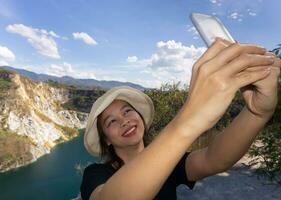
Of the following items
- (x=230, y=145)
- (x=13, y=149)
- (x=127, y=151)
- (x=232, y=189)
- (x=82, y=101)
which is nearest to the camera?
(x=230, y=145)

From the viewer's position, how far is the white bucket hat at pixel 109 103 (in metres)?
2.94

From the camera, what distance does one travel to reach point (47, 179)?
80.2 metres

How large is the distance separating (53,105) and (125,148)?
152 metres

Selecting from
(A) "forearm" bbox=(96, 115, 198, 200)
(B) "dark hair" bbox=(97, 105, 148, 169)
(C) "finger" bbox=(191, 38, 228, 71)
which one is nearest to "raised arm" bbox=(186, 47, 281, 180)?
(C) "finger" bbox=(191, 38, 228, 71)

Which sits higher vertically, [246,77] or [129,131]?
[246,77]

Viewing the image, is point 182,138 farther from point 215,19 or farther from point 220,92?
point 215,19

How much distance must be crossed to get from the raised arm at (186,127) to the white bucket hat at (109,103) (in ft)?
5.93

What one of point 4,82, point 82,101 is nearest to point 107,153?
point 4,82

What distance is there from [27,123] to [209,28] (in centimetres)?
12023

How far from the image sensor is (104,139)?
3232mm

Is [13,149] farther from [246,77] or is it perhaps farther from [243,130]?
[246,77]

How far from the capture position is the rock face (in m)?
98.1

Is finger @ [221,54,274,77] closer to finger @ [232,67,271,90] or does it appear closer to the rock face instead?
finger @ [232,67,271,90]

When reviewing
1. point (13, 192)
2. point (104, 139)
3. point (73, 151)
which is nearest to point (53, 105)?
point (73, 151)
